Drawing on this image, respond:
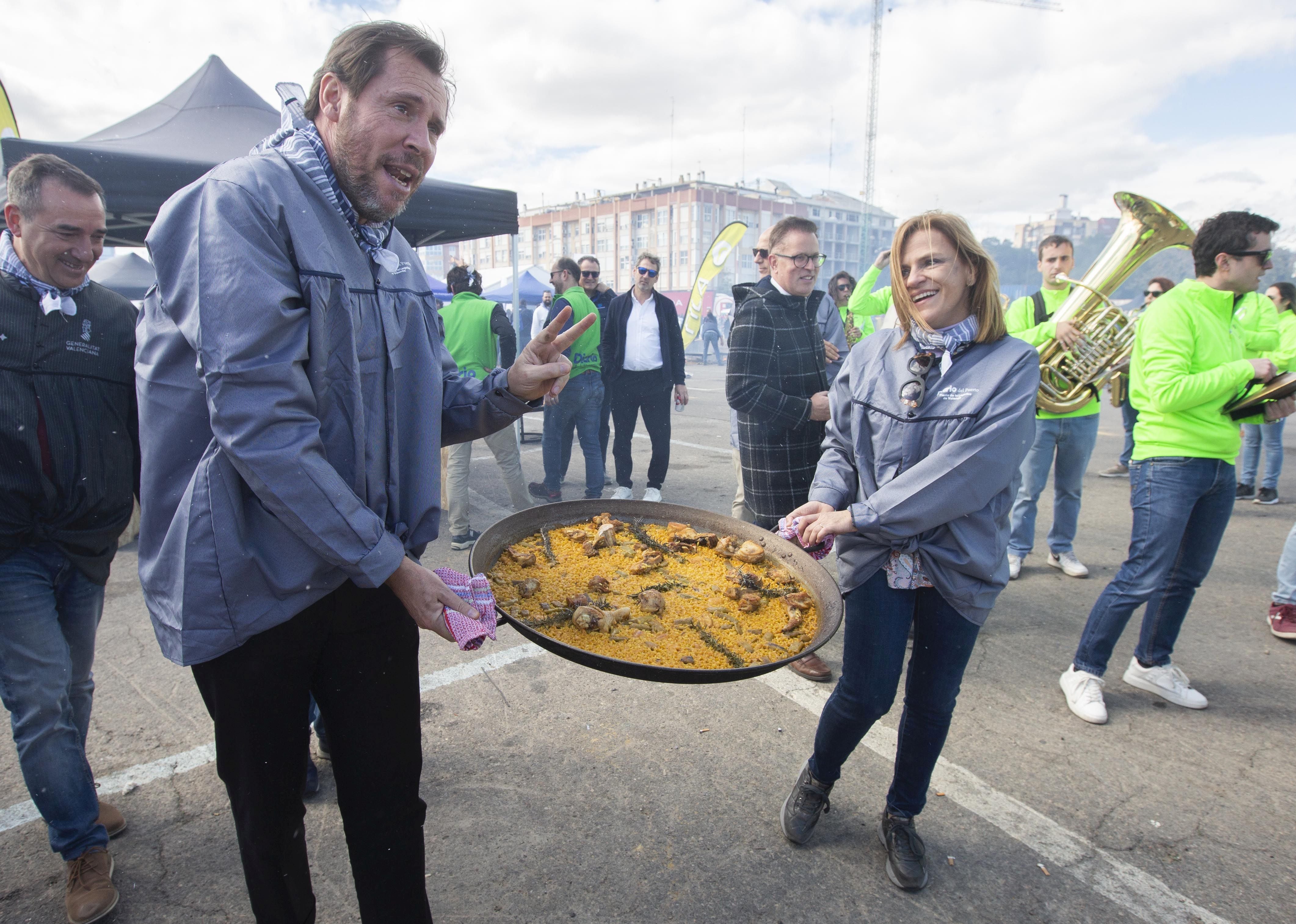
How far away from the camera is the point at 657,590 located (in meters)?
2.27

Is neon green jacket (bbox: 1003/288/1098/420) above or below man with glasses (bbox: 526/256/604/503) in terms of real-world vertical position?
above

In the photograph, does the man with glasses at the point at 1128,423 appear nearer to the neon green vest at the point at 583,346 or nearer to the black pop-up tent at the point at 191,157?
the neon green vest at the point at 583,346

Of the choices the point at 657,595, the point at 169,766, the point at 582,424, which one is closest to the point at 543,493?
the point at 582,424

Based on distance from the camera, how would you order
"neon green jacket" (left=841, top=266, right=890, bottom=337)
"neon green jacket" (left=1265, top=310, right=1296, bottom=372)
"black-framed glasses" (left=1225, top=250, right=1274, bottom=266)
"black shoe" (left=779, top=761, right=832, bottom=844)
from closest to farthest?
"black shoe" (left=779, top=761, right=832, bottom=844), "black-framed glasses" (left=1225, top=250, right=1274, bottom=266), "neon green jacket" (left=1265, top=310, right=1296, bottom=372), "neon green jacket" (left=841, top=266, right=890, bottom=337)

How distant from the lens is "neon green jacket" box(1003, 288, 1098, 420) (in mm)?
5055

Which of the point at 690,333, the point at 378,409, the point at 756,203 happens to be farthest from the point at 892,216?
the point at 378,409

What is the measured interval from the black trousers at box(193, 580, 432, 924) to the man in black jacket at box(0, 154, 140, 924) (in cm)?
101

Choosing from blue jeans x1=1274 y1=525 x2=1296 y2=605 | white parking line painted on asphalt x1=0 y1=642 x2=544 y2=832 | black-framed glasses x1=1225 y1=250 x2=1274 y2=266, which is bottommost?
white parking line painted on asphalt x1=0 y1=642 x2=544 y2=832

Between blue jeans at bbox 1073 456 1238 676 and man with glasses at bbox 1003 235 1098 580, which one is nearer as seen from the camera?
blue jeans at bbox 1073 456 1238 676

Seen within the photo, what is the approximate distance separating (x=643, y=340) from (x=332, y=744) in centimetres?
581

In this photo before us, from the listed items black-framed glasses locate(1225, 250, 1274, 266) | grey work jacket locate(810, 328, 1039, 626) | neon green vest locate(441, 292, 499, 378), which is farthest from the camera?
neon green vest locate(441, 292, 499, 378)

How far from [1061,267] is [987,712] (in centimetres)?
377

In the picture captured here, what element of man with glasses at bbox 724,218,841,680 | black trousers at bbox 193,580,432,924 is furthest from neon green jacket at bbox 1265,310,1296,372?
black trousers at bbox 193,580,432,924

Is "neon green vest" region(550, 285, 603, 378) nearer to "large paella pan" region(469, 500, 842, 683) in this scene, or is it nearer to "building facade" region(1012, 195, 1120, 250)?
"large paella pan" region(469, 500, 842, 683)
